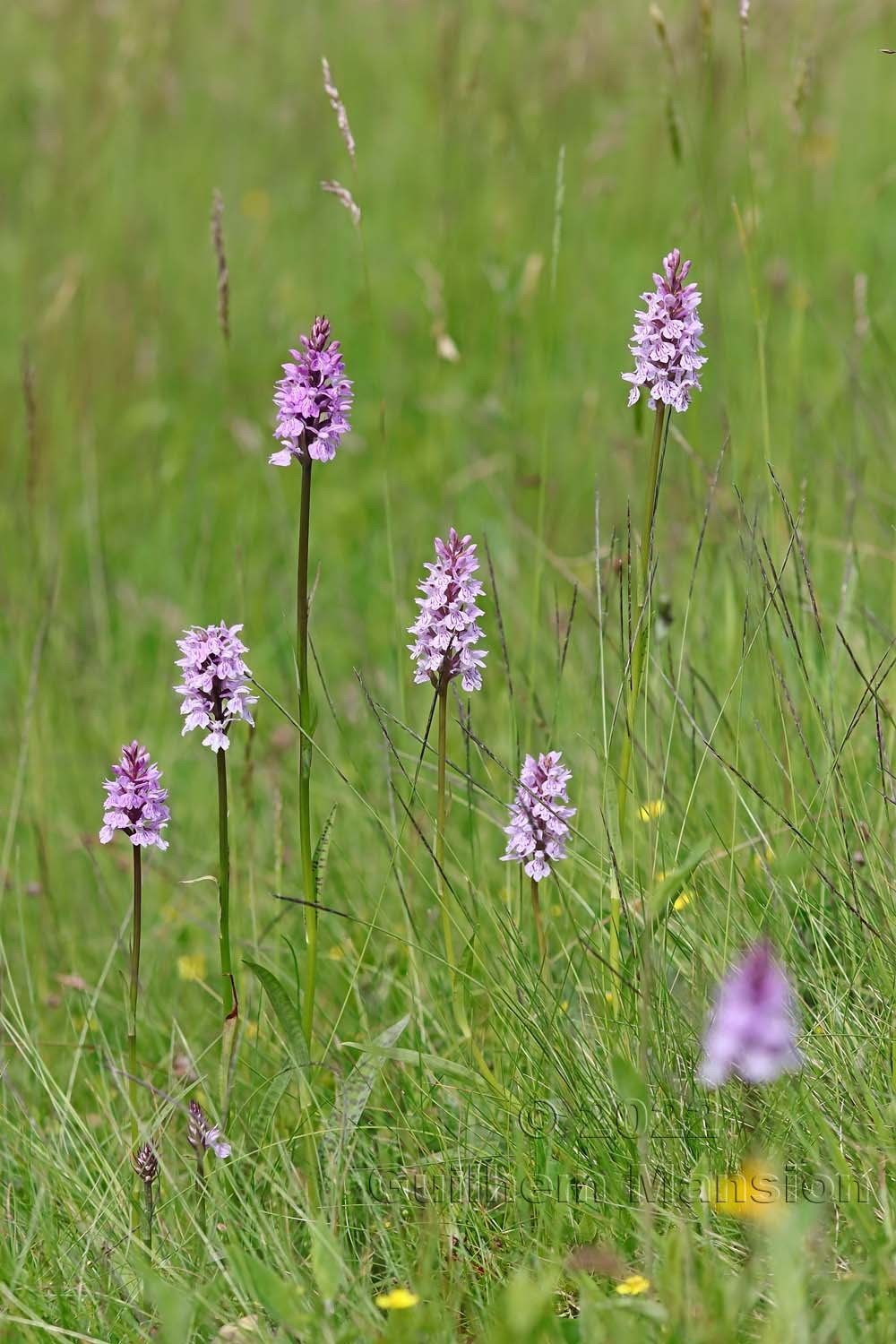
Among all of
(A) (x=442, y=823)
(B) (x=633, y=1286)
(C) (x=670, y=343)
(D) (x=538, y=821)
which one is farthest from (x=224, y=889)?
(C) (x=670, y=343)

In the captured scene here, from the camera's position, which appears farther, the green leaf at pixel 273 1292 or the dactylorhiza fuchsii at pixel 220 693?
the dactylorhiza fuchsii at pixel 220 693

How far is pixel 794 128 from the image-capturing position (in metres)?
2.67

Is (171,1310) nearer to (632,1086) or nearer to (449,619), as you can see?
(632,1086)

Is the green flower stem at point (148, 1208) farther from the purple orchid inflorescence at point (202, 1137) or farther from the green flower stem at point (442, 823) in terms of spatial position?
the green flower stem at point (442, 823)

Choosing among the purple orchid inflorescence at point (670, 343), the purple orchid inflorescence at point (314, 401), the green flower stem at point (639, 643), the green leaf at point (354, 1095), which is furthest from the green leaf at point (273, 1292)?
the purple orchid inflorescence at point (670, 343)

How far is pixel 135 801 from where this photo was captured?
66.4 inches

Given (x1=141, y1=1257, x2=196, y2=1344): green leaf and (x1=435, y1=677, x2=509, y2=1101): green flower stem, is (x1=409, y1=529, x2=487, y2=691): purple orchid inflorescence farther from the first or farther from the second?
(x1=141, y1=1257, x2=196, y2=1344): green leaf

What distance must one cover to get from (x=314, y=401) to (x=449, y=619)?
0.97 feet

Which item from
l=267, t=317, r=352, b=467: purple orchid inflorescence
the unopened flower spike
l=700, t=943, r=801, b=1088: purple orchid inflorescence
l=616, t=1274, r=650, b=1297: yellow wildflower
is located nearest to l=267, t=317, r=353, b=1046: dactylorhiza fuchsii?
l=267, t=317, r=352, b=467: purple orchid inflorescence

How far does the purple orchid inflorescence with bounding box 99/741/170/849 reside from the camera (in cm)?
167

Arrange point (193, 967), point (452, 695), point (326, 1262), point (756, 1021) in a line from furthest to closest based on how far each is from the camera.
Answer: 1. point (193, 967)
2. point (452, 695)
3. point (326, 1262)
4. point (756, 1021)

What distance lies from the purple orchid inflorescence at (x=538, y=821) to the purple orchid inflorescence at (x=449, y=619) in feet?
0.52

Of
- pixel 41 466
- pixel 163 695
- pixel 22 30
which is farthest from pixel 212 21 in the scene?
pixel 163 695

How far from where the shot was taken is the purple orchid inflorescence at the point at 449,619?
5.43 feet
